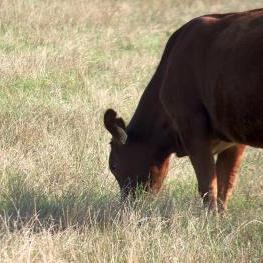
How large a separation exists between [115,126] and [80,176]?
1.97ft

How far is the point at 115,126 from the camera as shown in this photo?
5988mm

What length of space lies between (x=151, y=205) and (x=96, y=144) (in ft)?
6.07

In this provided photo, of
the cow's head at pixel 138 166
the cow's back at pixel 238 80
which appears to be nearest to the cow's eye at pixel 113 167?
the cow's head at pixel 138 166

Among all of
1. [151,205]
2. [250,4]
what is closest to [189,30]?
[151,205]

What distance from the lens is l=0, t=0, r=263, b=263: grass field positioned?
173 inches

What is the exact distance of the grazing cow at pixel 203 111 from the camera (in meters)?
4.93

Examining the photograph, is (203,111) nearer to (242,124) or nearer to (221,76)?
(221,76)

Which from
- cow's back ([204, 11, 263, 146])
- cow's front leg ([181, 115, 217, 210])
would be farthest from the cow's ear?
cow's back ([204, 11, 263, 146])

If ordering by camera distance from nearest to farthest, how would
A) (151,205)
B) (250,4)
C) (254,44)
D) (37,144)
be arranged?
(254,44), (151,205), (37,144), (250,4)

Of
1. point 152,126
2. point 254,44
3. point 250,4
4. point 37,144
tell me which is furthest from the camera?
Result: point 250,4

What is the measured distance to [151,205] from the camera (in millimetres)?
5461

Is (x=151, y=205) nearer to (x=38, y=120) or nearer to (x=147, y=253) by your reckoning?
(x=147, y=253)

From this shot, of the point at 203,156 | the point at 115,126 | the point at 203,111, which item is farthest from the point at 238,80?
the point at 115,126

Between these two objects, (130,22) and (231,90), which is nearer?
(231,90)
